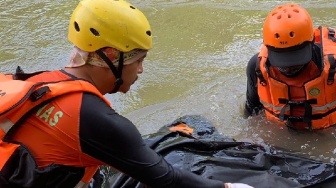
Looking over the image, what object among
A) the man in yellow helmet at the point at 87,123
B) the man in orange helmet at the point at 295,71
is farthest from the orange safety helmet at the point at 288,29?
the man in yellow helmet at the point at 87,123

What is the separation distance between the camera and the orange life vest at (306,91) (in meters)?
3.54

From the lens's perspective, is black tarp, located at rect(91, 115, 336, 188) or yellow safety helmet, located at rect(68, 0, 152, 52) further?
→ black tarp, located at rect(91, 115, 336, 188)

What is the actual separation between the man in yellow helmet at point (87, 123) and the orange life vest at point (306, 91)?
1626 millimetres

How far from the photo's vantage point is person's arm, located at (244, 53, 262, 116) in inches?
150

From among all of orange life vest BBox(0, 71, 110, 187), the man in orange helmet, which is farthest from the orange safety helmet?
orange life vest BBox(0, 71, 110, 187)

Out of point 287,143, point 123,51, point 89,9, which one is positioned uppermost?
point 89,9

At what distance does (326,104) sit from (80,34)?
7.23 ft

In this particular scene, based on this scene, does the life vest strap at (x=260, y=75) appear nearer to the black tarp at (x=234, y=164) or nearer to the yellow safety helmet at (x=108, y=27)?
the black tarp at (x=234, y=164)

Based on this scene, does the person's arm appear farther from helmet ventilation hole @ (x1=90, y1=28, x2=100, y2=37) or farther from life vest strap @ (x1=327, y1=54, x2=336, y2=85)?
helmet ventilation hole @ (x1=90, y1=28, x2=100, y2=37)

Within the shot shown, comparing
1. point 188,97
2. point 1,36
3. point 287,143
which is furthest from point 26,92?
point 1,36

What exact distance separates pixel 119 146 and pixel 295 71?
1.95m

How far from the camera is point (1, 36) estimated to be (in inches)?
274

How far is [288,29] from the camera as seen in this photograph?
3.33 metres

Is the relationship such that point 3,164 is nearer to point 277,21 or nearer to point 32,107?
point 32,107
